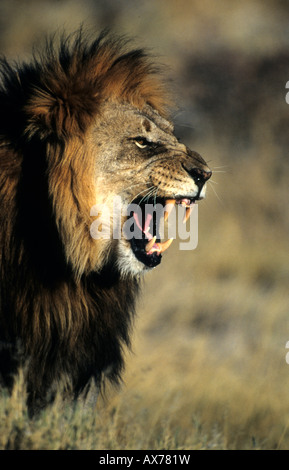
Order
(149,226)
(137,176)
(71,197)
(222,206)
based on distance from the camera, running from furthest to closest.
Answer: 1. (222,206)
2. (149,226)
3. (137,176)
4. (71,197)

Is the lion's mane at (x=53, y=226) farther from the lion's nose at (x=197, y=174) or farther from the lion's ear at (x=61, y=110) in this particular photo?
the lion's nose at (x=197, y=174)

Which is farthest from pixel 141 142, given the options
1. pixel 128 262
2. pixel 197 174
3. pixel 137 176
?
pixel 128 262

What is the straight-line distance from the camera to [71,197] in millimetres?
3939

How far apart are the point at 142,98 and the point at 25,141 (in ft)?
2.62

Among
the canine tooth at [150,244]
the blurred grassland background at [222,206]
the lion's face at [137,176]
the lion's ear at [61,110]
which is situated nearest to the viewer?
the lion's ear at [61,110]

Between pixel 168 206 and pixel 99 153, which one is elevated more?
pixel 99 153

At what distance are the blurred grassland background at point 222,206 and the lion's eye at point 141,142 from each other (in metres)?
2.95

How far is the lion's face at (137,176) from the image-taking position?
4039mm

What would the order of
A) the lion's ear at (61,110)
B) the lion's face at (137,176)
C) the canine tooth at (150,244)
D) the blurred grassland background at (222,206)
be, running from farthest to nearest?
the blurred grassland background at (222,206) < the canine tooth at (150,244) < the lion's face at (137,176) < the lion's ear at (61,110)

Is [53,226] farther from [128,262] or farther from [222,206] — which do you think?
[222,206]

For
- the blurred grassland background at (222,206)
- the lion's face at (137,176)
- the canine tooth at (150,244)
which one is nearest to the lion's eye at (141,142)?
the lion's face at (137,176)

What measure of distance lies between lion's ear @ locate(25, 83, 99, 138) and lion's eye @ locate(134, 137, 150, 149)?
27cm

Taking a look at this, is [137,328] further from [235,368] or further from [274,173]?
[274,173]

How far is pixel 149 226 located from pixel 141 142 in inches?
18.1
